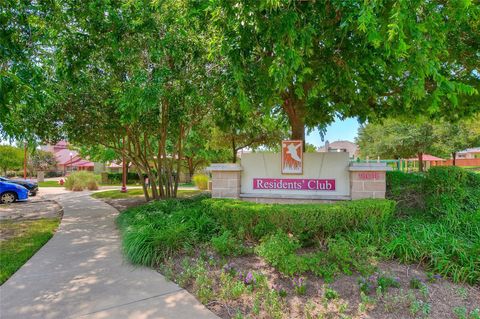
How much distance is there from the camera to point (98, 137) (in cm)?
1027

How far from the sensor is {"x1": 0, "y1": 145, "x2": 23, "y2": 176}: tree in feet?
124

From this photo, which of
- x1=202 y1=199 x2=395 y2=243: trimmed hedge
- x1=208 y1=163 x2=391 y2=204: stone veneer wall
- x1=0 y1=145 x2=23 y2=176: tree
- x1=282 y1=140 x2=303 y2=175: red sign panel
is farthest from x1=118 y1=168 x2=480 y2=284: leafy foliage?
x1=0 y1=145 x2=23 y2=176: tree

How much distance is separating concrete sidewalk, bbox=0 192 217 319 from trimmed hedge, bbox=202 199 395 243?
1.69m

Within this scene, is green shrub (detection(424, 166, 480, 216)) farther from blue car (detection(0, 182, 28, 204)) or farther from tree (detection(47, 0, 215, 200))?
blue car (detection(0, 182, 28, 204))

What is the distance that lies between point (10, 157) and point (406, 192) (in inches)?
1812

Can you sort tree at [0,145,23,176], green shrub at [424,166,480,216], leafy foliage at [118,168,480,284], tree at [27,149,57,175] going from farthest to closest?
tree at [27,149,57,175], tree at [0,145,23,176], green shrub at [424,166,480,216], leafy foliage at [118,168,480,284]

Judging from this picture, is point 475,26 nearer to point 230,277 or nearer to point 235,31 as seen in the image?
point 235,31

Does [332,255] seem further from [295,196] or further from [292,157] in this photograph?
[292,157]

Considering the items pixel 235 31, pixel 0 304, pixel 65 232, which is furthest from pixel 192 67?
pixel 0 304

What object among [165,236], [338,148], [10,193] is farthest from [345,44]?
[10,193]

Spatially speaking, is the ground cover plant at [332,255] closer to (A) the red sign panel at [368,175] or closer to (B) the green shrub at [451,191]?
(B) the green shrub at [451,191]

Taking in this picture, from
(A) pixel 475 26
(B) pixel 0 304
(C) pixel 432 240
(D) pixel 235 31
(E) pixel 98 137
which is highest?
(A) pixel 475 26

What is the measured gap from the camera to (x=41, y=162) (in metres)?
43.6

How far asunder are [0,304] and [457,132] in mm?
28889
